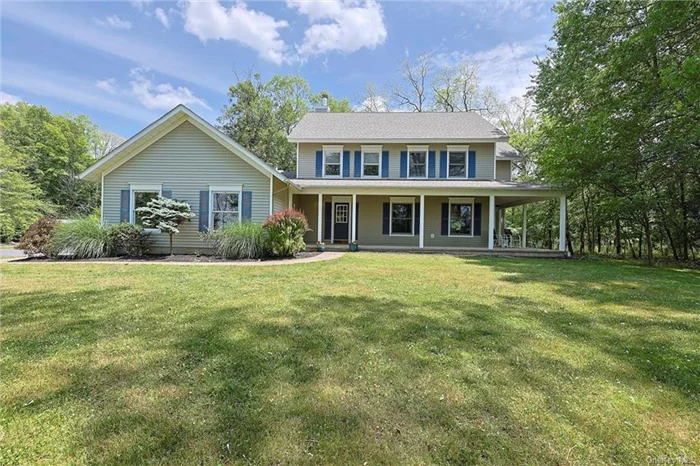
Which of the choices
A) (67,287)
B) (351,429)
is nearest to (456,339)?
(351,429)

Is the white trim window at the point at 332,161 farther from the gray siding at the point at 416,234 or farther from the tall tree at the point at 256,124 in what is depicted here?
the tall tree at the point at 256,124

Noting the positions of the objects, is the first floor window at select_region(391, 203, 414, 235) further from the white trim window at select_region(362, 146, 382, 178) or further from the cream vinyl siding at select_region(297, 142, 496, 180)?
the white trim window at select_region(362, 146, 382, 178)

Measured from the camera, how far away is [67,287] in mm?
6059

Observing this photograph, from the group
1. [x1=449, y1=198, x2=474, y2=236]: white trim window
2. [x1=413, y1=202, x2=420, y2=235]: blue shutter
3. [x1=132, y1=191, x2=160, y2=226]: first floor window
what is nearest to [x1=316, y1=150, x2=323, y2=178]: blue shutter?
[x1=413, y1=202, x2=420, y2=235]: blue shutter

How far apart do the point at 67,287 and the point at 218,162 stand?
733 centimetres

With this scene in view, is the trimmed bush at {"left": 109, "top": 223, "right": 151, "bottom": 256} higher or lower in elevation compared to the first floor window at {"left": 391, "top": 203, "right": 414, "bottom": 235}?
lower

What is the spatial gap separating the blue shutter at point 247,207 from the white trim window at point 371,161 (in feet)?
19.1

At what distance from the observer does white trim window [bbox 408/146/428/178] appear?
16.1 meters

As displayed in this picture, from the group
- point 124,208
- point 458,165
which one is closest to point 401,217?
point 458,165

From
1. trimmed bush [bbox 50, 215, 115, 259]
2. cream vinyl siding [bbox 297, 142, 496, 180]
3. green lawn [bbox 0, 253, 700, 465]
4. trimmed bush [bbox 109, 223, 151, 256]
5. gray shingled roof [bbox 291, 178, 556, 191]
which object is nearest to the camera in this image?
green lawn [bbox 0, 253, 700, 465]

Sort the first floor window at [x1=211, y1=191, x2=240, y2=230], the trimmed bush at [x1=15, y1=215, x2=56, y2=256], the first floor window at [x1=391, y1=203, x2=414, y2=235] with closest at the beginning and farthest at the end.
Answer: the trimmed bush at [x1=15, y1=215, x2=56, y2=256], the first floor window at [x1=211, y1=191, x2=240, y2=230], the first floor window at [x1=391, y1=203, x2=414, y2=235]

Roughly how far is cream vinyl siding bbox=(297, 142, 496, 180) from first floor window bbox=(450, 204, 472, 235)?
5.24 feet

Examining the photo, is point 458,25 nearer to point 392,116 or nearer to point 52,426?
point 392,116

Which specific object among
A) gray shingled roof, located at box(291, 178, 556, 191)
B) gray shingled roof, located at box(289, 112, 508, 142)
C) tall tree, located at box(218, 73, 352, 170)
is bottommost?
gray shingled roof, located at box(291, 178, 556, 191)
